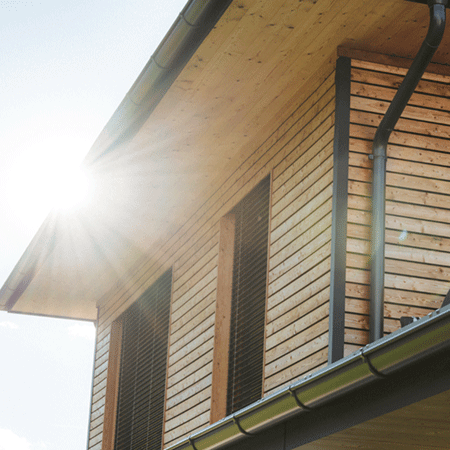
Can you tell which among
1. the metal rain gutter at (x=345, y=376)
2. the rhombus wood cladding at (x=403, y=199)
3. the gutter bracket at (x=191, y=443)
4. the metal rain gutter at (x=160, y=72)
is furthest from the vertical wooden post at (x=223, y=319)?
the metal rain gutter at (x=345, y=376)

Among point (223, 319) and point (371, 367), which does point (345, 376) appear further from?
point (223, 319)

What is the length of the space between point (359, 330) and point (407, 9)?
8.39ft

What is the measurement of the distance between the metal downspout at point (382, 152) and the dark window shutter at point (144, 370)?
485 centimetres

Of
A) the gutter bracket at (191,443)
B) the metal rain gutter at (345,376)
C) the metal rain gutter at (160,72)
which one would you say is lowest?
the gutter bracket at (191,443)

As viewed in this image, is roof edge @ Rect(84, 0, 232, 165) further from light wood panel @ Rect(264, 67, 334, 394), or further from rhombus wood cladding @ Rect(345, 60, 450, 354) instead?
rhombus wood cladding @ Rect(345, 60, 450, 354)

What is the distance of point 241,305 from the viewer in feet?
27.0

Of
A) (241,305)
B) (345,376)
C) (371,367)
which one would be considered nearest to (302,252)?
(241,305)

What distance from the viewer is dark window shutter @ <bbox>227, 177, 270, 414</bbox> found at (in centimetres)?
766

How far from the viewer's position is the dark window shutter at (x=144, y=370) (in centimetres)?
1029

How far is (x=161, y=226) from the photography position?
10.4 meters

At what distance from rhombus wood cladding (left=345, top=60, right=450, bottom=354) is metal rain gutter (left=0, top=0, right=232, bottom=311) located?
1.47 m

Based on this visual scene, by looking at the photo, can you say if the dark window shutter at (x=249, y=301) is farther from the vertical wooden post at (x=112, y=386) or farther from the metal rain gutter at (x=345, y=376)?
the vertical wooden post at (x=112, y=386)

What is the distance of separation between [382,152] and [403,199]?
0.42 m

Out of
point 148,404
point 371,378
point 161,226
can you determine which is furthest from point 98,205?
point 371,378
